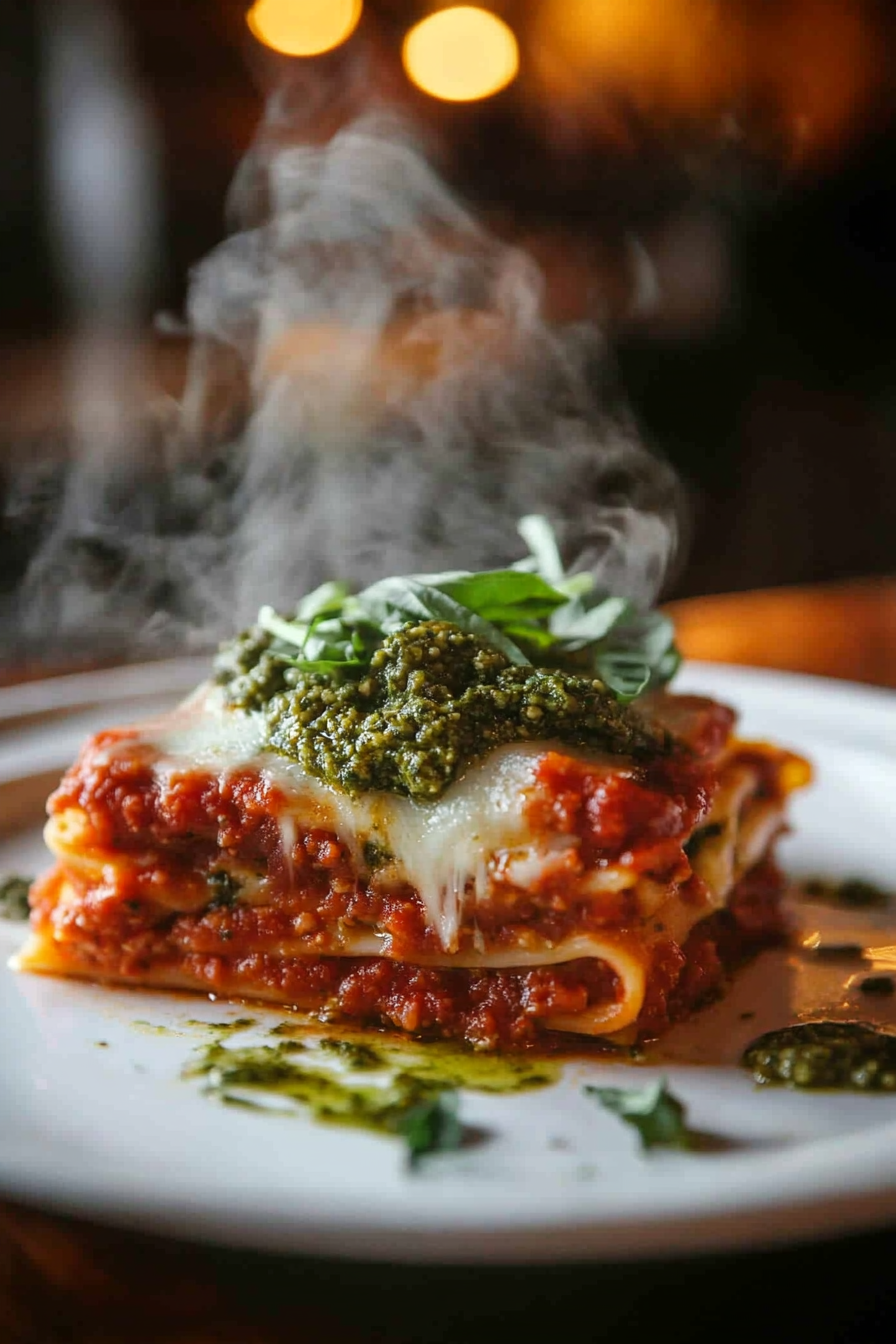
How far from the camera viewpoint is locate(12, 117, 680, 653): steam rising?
13.0 feet

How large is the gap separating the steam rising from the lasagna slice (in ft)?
4.32

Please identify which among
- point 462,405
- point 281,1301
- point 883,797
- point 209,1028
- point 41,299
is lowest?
point 883,797

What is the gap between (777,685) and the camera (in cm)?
379

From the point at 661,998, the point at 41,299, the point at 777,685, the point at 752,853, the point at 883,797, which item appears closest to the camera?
the point at 661,998

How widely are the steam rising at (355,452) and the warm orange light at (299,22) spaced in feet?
11.5

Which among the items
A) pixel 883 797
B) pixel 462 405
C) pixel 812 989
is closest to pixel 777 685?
pixel 883 797

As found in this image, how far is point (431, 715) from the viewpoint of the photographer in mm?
2164

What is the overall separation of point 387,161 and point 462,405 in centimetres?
100

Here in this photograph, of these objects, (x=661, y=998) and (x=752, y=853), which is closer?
(x=661, y=998)

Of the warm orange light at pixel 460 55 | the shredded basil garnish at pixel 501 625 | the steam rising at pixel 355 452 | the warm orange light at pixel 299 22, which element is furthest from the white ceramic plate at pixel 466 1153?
the warm orange light at pixel 460 55

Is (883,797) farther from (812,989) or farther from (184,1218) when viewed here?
(184,1218)

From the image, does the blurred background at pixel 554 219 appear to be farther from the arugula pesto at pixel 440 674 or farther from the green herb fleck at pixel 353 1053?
the green herb fleck at pixel 353 1053

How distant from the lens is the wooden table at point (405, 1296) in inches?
53.6

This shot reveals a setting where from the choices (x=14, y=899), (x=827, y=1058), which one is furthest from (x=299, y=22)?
(x=827, y=1058)
